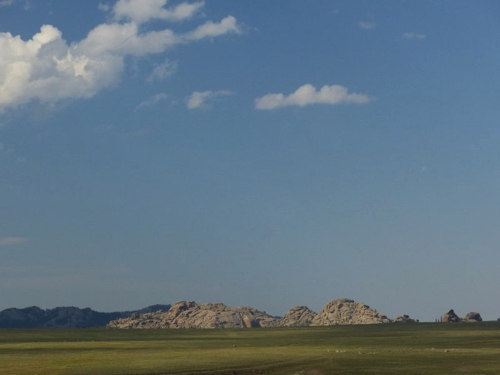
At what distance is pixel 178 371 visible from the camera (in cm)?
8906

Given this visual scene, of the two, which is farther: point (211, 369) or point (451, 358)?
point (451, 358)

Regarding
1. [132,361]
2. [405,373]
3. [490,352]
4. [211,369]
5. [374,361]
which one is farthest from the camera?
[490,352]

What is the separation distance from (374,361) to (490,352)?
26277mm

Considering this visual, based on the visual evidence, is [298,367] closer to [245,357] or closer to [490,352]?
[245,357]

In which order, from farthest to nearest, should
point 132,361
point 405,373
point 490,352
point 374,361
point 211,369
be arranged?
point 490,352 → point 132,361 → point 374,361 → point 211,369 → point 405,373

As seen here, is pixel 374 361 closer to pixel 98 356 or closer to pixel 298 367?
pixel 298 367

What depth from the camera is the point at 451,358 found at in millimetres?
102562

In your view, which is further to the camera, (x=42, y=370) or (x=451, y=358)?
(x=451, y=358)

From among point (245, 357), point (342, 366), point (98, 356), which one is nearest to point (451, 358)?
point (342, 366)

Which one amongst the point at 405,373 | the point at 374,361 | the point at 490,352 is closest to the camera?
the point at 405,373

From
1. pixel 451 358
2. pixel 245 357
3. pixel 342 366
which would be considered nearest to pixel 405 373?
pixel 342 366

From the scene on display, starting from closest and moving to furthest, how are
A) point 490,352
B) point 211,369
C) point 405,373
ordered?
point 405,373, point 211,369, point 490,352

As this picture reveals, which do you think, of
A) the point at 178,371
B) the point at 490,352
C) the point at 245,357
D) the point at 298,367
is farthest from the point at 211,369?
the point at 490,352

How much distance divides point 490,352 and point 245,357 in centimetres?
3786
